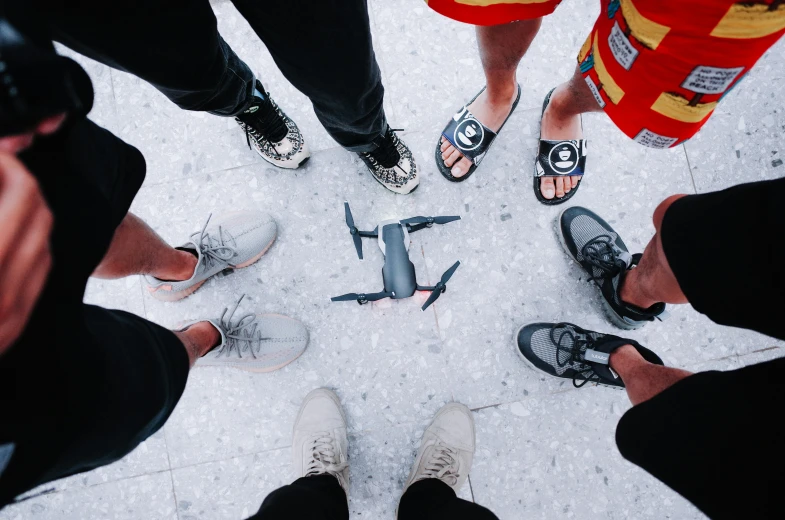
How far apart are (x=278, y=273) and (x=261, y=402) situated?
1.38 ft

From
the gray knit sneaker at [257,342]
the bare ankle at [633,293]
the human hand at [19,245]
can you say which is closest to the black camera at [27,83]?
the human hand at [19,245]

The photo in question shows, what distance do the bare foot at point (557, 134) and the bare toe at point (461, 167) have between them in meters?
0.25

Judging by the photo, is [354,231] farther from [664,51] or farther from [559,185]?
[664,51]

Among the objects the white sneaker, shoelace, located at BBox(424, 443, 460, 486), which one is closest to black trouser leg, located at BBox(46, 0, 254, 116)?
the white sneaker

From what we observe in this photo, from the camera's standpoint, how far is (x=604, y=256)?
4.49 ft

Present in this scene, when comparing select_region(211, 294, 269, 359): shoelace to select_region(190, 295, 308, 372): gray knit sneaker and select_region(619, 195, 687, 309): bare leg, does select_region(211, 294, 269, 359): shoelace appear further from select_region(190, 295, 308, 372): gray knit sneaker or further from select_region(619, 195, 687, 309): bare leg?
select_region(619, 195, 687, 309): bare leg

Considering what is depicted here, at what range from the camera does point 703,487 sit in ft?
2.48

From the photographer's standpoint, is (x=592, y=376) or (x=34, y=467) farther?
(x=592, y=376)

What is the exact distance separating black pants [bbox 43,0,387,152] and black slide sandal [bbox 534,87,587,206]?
0.67 meters

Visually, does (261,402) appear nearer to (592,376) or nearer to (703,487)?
(592,376)

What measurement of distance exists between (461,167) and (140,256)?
975mm

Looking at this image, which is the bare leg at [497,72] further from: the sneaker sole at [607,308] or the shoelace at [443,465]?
the shoelace at [443,465]

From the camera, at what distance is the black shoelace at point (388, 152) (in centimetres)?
132

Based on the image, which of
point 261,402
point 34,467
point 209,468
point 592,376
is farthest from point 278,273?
point 592,376
